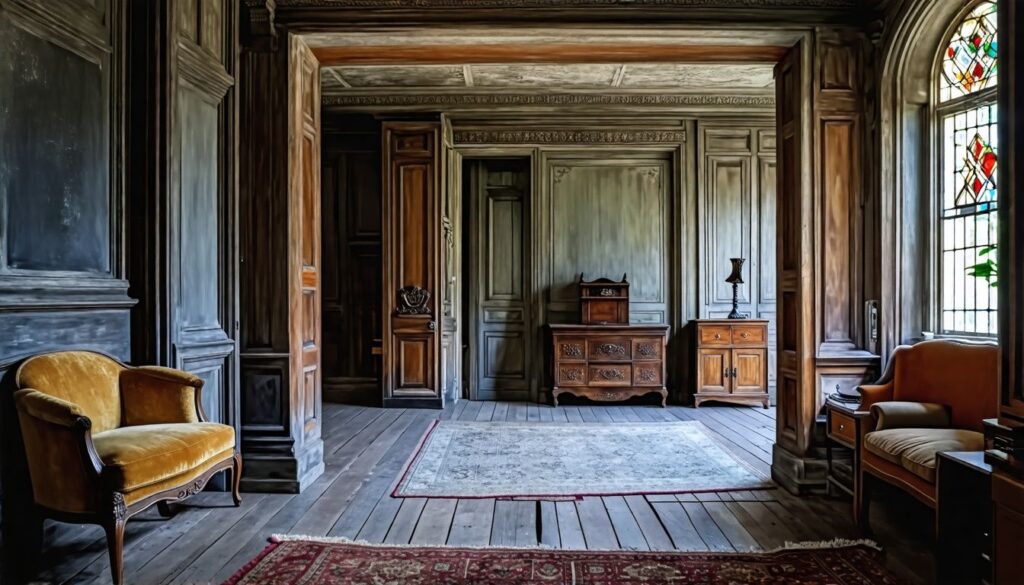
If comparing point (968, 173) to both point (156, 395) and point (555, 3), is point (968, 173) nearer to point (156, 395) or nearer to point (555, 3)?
point (555, 3)

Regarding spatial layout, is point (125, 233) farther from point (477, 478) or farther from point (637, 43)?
point (637, 43)

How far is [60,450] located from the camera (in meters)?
2.39

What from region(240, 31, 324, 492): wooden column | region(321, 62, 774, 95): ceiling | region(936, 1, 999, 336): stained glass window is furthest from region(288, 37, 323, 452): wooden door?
region(936, 1, 999, 336): stained glass window

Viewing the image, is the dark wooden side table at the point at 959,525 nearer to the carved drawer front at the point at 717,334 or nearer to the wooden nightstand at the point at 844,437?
the wooden nightstand at the point at 844,437

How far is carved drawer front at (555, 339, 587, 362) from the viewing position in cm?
682

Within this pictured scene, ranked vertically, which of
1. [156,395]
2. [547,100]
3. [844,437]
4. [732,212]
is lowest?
[844,437]

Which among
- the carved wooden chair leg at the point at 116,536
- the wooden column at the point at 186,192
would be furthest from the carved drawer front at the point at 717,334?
the carved wooden chair leg at the point at 116,536

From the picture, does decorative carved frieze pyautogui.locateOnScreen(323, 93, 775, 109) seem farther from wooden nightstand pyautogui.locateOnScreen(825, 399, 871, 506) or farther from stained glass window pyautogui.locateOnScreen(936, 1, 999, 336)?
wooden nightstand pyautogui.locateOnScreen(825, 399, 871, 506)

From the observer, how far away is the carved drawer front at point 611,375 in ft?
22.3

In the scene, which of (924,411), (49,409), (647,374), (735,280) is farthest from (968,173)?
(49,409)

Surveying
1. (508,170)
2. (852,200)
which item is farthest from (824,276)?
(508,170)

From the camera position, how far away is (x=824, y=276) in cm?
379

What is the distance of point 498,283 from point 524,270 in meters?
0.34

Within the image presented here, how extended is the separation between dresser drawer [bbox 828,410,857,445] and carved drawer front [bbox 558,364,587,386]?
3.47m
